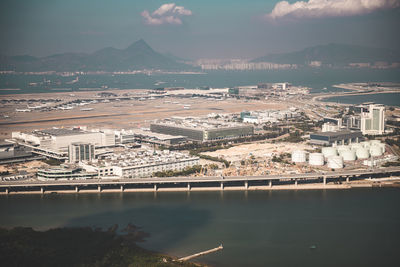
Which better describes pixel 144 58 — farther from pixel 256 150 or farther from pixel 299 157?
pixel 299 157

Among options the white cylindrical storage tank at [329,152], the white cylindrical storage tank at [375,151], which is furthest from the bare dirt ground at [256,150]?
the white cylindrical storage tank at [375,151]

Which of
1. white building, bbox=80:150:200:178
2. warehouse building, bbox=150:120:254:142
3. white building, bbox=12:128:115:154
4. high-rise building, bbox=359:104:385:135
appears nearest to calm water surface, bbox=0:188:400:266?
white building, bbox=80:150:200:178

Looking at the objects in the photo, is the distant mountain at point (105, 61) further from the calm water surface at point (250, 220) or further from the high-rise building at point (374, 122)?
the calm water surface at point (250, 220)

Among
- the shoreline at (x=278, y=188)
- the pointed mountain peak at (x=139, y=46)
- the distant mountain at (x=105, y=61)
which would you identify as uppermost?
the pointed mountain peak at (x=139, y=46)

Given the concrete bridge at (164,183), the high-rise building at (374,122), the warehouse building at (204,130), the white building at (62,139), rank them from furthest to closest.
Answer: the high-rise building at (374,122)
the warehouse building at (204,130)
the white building at (62,139)
the concrete bridge at (164,183)

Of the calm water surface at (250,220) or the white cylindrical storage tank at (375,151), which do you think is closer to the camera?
the calm water surface at (250,220)

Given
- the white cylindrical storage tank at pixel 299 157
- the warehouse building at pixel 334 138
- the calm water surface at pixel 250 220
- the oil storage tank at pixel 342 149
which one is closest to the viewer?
the calm water surface at pixel 250 220

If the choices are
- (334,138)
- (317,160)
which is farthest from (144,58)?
(317,160)
